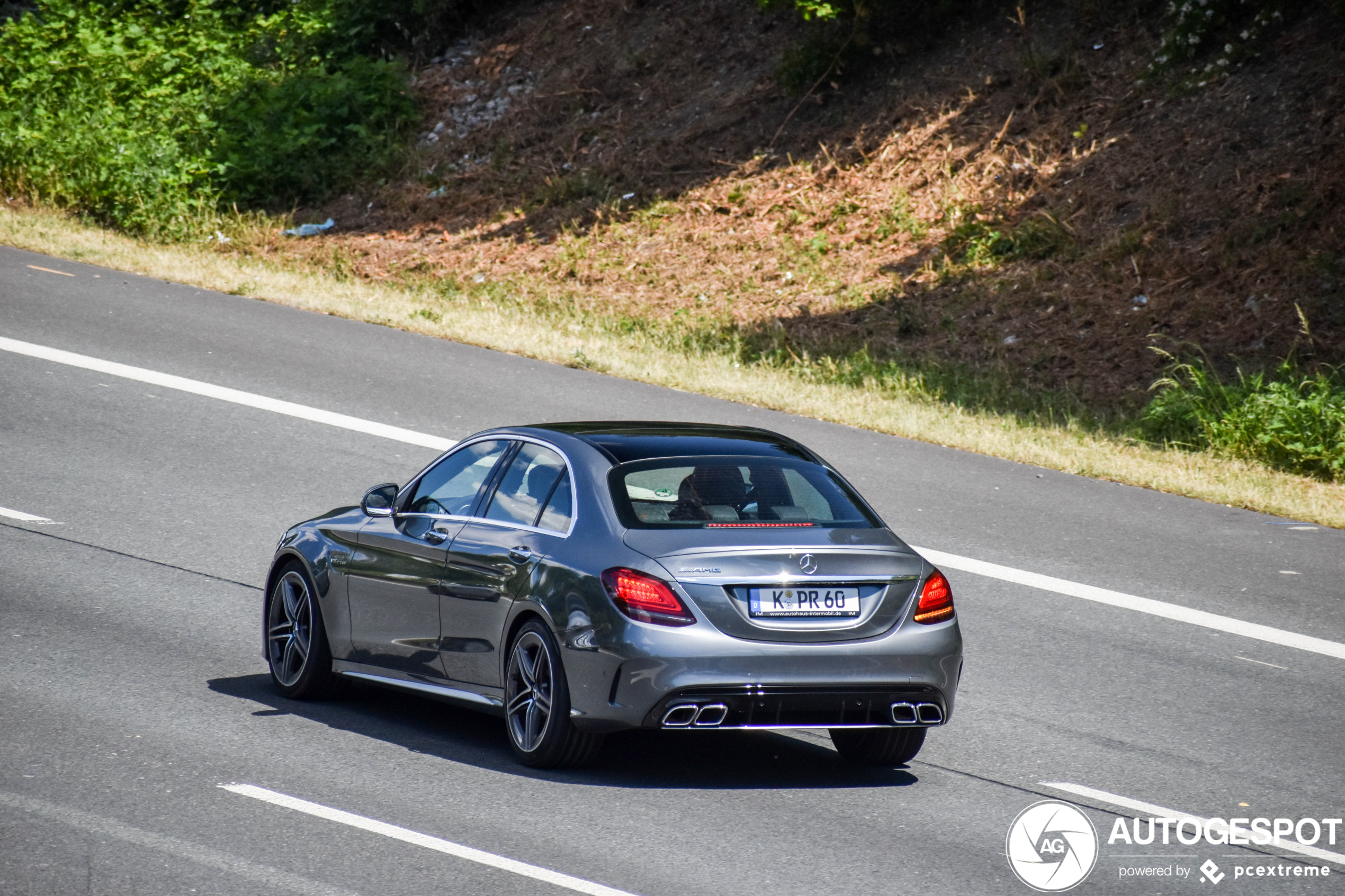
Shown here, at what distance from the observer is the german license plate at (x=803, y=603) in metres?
6.18

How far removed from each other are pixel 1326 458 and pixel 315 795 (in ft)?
36.5

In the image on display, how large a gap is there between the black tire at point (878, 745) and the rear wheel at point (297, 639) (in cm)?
259

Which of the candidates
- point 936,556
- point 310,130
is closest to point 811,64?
point 310,130

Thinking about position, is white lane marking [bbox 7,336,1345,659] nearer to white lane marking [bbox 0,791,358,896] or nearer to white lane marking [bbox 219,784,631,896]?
white lane marking [bbox 219,784,631,896]

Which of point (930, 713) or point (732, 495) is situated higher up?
point (732, 495)

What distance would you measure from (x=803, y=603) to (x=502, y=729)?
200cm

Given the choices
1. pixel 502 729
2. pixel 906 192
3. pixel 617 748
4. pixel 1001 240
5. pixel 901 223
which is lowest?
pixel 502 729

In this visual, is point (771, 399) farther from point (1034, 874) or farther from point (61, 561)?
point (1034, 874)

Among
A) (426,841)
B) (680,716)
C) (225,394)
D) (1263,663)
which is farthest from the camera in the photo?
(225,394)

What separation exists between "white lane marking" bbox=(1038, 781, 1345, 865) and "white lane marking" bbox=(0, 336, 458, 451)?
782cm

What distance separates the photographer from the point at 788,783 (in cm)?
666

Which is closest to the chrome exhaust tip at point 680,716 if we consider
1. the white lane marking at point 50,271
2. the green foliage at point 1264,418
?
the green foliage at point 1264,418

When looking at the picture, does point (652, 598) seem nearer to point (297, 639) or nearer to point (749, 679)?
point (749, 679)

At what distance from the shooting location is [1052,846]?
19.4 feet
